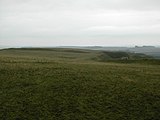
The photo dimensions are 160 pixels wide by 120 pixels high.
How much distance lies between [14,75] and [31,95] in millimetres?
7044

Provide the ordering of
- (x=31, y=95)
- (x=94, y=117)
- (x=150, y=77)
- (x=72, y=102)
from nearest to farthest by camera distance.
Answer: (x=94, y=117) → (x=72, y=102) → (x=31, y=95) → (x=150, y=77)

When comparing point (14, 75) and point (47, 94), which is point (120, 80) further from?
point (14, 75)

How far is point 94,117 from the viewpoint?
21844 millimetres

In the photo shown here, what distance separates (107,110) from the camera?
909 inches

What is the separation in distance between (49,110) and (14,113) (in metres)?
2.97

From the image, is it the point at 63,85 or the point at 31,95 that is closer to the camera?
the point at 31,95

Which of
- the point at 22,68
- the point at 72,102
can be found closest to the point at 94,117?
the point at 72,102

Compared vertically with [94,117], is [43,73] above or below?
above

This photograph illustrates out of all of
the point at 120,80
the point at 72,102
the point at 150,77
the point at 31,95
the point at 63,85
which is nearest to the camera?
the point at 72,102

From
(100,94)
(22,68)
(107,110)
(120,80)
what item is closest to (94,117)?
(107,110)

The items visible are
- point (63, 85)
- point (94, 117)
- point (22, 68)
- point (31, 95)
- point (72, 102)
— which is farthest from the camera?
point (22, 68)

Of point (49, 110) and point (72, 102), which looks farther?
point (72, 102)

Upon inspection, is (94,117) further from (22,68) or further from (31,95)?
(22,68)

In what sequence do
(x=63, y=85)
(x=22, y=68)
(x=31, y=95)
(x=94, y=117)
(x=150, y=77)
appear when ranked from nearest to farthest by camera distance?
1. (x=94, y=117)
2. (x=31, y=95)
3. (x=63, y=85)
4. (x=150, y=77)
5. (x=22, y=68)
